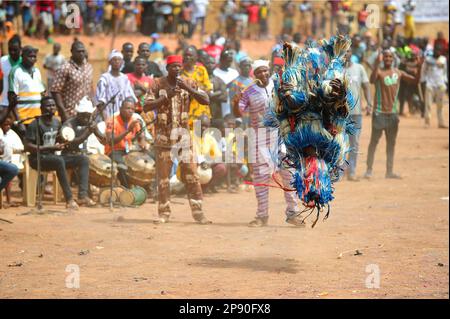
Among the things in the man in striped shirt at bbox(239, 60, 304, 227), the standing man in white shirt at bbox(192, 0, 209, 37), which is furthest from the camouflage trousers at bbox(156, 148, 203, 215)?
the standing man in white shirt at bbox(192, 0, 209, 37)

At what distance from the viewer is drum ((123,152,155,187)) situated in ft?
46.7

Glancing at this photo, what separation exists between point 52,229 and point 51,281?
109 inches

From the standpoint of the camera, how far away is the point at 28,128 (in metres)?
13.3

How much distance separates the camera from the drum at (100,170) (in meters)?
14.0

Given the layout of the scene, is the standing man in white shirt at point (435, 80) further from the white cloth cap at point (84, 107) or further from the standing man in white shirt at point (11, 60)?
the white cloth cap at point (84, 107)

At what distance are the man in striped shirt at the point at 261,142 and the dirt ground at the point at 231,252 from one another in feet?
0.70

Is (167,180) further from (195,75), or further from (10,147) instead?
(195,75)

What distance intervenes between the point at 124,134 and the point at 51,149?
132 centimetres

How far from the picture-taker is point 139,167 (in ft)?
46.7

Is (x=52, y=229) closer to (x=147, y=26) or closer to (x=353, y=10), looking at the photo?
(x=147, y=26)

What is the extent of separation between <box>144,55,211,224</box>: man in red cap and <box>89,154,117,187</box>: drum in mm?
1420

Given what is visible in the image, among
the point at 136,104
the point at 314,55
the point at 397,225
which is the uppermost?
the point at 314,55

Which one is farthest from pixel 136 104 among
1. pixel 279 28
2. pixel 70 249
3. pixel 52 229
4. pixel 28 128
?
pixel 279 28

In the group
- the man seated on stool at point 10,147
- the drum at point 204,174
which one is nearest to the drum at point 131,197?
the drum at point 204,174
